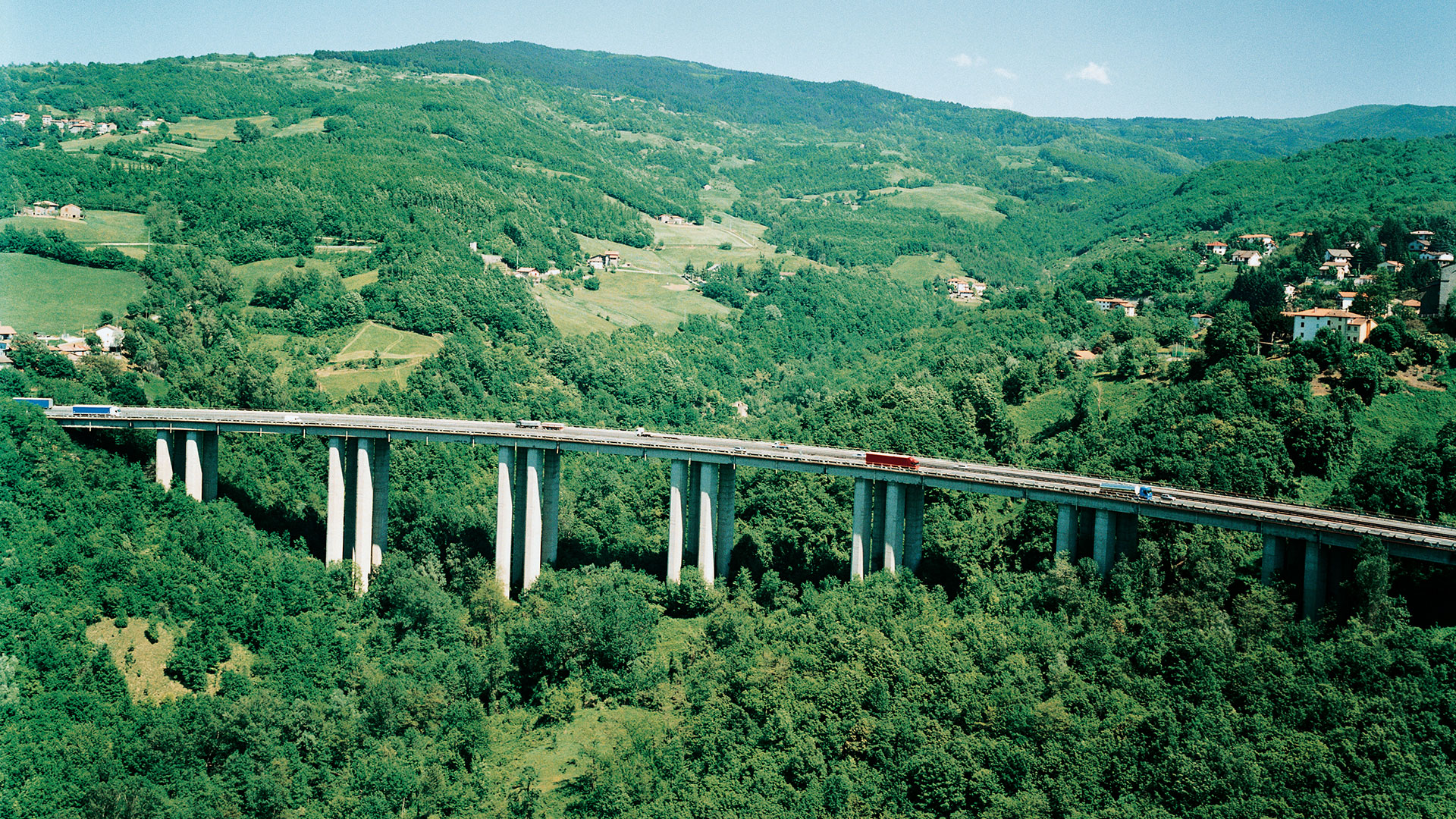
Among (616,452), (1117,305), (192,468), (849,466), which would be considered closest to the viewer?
(849,466)

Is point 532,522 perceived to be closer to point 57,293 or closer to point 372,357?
point 372,357

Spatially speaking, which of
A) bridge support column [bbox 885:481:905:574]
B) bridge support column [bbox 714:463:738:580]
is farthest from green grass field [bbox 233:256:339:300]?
bridge support column [bbox 885:481:905:574]

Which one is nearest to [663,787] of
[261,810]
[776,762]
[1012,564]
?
[776,762]

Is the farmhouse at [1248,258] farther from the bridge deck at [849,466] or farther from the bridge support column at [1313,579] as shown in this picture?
the bridge support column at [1313,579]

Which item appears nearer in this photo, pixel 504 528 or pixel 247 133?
pixel 504 528

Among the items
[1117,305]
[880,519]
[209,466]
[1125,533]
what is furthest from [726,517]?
[1117,305]

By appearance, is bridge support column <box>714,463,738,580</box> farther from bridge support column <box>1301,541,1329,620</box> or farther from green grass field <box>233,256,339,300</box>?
green grass field <box>233,256,339,300</box>
